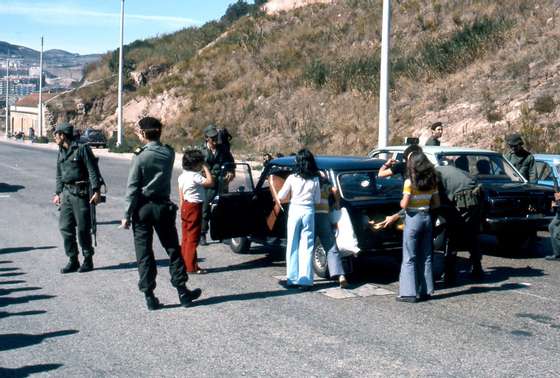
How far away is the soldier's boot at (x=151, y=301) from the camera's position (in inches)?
329

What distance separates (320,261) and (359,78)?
30187 mm

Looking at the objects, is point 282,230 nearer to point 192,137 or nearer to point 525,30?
point 525,30

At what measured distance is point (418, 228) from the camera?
8875mm

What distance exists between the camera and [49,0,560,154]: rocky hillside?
3009 cm

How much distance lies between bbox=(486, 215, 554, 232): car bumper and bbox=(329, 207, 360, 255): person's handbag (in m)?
2.80

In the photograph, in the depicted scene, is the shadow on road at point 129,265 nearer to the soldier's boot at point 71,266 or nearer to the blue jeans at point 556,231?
the soldier's boot at point 71,266

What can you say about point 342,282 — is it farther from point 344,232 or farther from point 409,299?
point 409,299

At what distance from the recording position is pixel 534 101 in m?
28.5

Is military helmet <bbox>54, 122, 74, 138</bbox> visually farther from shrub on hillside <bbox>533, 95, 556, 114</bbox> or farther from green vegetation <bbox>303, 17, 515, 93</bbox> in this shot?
green vegetation <bbox>303, 17, 515, 93</bbox>

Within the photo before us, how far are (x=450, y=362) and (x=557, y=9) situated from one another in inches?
1199

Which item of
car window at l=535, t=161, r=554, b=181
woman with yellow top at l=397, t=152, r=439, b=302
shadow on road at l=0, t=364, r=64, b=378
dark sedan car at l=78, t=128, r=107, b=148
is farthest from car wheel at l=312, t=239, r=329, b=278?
dark sedan car at l=78, t=128, r=107, b=148

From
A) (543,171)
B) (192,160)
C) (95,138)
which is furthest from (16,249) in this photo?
(95,138)

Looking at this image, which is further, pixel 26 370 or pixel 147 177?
pixel 147 177

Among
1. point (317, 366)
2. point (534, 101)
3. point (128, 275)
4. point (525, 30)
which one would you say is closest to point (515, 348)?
point (317, 366)
